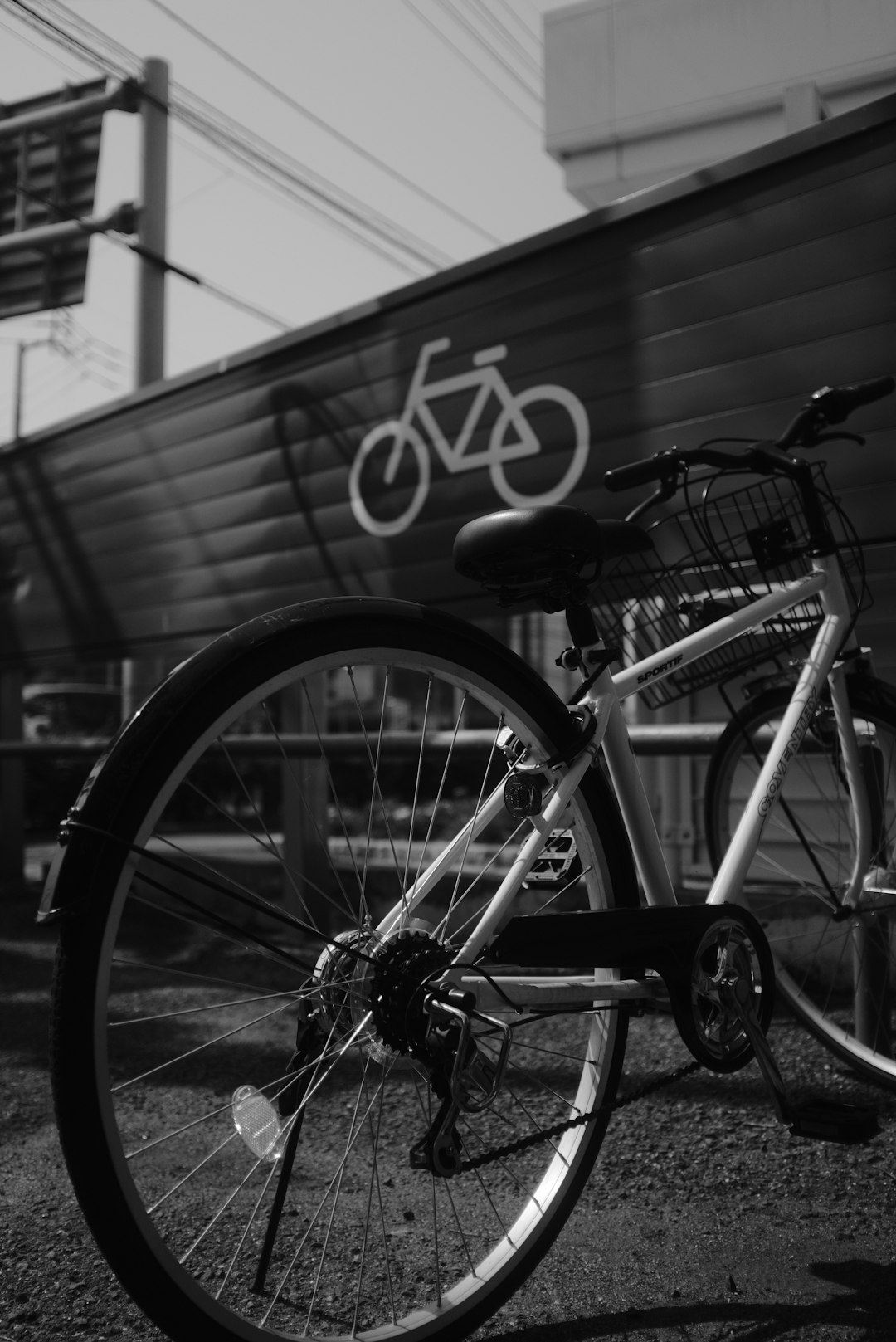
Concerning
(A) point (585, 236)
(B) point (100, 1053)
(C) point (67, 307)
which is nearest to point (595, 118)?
(A) point (585, 236)

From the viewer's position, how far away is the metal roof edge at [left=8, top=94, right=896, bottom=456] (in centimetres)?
291

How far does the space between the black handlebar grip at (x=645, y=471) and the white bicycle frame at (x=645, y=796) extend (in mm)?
285

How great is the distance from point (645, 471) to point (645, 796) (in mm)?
610

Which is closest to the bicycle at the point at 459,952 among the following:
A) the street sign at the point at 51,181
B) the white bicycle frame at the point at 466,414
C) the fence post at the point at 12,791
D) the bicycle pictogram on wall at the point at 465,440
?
the bicycle pictogram on wall at the point at 465,440

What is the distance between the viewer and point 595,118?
622cm

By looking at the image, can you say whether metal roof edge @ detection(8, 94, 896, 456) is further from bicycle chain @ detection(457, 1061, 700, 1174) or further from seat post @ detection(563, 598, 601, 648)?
bicycle chain @ detection(457, 1061, 700, 1174)

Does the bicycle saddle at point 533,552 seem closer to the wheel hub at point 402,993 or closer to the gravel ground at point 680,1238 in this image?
the wheel hub at point 402,993

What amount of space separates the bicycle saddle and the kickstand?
66 centimetres

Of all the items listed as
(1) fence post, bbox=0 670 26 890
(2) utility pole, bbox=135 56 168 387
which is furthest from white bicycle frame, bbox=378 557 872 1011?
(2) utility pole, bbox=135 56 168 387

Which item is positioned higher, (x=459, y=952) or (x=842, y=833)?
(x=842, y=833)

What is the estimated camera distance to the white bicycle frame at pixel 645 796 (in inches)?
56.4

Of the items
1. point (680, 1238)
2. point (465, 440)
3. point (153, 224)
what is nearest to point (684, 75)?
point (465, 440)

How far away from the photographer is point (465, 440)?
403cm

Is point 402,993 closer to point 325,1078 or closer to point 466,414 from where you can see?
point 325,1078
